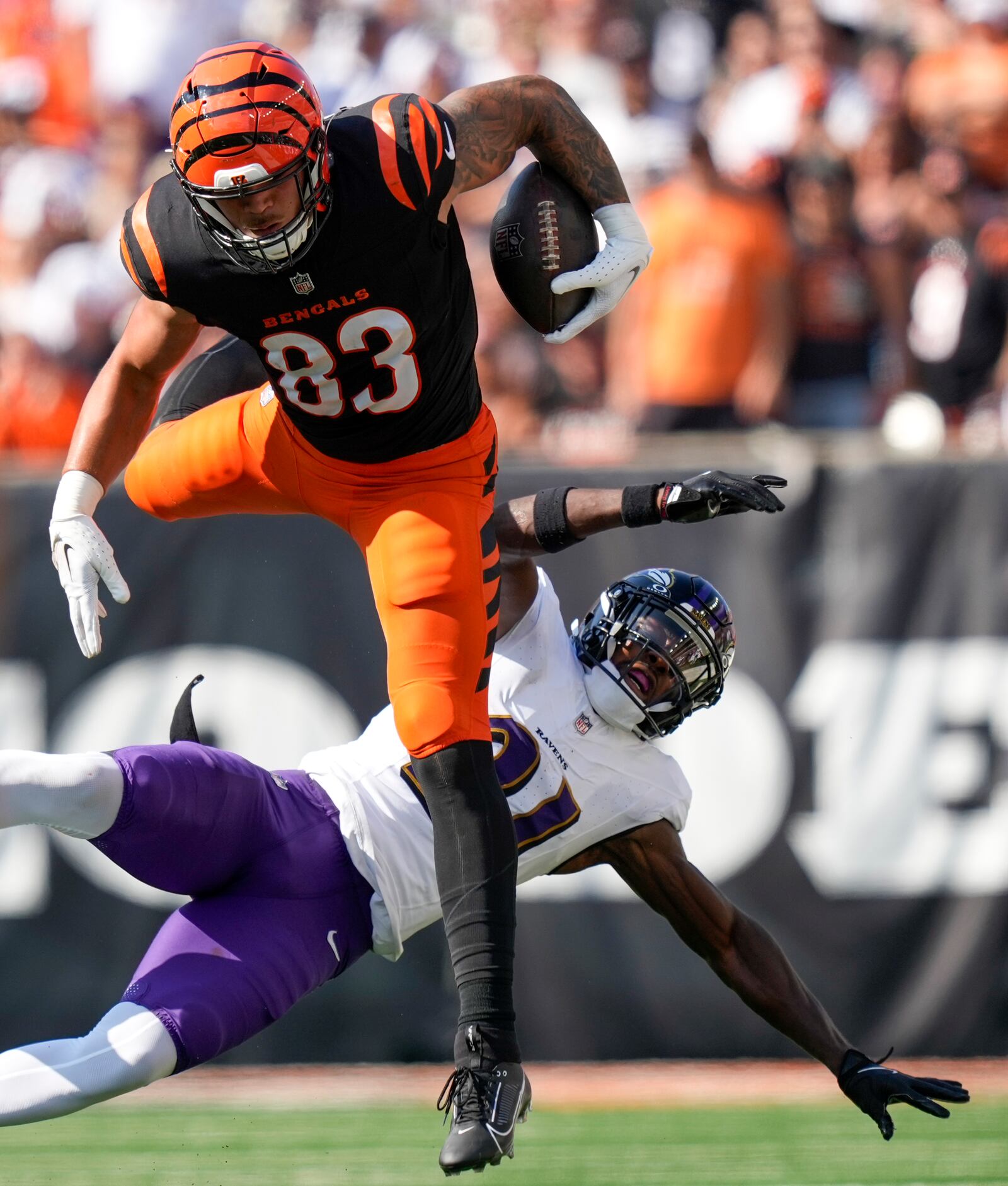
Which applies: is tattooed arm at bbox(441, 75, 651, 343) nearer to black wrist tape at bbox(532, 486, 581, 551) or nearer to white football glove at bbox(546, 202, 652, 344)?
white football glove at bbox(546, 202, 652, 344)

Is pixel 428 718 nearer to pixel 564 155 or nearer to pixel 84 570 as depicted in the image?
pixel 84 570

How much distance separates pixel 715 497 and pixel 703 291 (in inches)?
129

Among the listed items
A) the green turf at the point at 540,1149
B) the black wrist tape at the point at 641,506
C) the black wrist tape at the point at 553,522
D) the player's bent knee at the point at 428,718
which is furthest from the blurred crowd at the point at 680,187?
the player's bent knee at the point at 428,718

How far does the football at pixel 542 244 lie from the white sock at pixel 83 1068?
1.80m

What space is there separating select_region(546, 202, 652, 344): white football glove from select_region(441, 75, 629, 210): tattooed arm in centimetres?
6

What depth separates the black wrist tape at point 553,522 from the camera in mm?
4117

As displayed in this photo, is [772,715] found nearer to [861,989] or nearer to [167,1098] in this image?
[861,989]

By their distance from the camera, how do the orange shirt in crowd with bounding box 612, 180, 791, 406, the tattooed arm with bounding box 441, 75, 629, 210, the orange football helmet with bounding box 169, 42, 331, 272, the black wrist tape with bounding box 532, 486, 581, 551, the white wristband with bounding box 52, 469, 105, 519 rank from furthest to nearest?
the orange shirt in crowd with bounding box 612, 180, 791, 406 < the black wrist tape with bounding box 532, 486, 581, 551 < the white wristband with bounding box 52, 469, 105, 519 < the tattooed arm with bounding box 441, 75, 629, 210 < the orange football helmet with bounding box 169, 42, 331, 272

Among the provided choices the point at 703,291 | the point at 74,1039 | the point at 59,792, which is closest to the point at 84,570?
the point at 59,792

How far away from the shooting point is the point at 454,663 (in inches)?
142

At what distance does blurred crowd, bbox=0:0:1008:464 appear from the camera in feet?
22.7

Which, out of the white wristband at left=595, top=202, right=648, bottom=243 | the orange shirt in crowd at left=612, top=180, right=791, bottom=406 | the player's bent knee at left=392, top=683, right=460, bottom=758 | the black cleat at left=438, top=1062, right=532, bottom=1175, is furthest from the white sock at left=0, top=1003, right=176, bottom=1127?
the orange shirt in crowd at left=612, top=180, right=791, bottom=406

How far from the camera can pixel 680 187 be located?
7.02 m

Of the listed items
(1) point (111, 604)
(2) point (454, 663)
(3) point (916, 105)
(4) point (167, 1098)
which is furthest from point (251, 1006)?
(3) point (916, 105)
